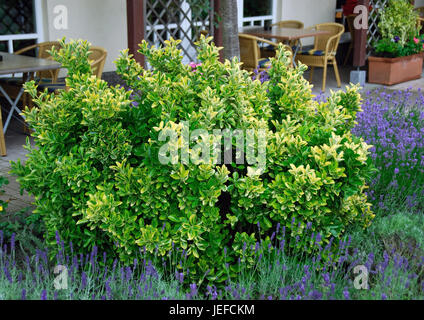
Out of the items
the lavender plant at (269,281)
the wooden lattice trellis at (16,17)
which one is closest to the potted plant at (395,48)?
the wooden lattice trellis at (16,17)

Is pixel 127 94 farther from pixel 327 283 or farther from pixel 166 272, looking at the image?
pixel 327 283

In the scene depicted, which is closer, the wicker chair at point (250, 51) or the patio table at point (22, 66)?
the patio table at point (22, 66)

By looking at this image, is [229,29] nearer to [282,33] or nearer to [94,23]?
[282,33]

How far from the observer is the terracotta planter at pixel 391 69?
9.85 metres

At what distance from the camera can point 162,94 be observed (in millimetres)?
3102

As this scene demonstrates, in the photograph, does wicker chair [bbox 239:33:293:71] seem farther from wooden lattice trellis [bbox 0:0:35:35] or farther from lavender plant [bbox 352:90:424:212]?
wooden lattice trellis [bbox 0:0:35:35]

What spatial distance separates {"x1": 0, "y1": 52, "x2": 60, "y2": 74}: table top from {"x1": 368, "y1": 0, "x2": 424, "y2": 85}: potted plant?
6.32 m

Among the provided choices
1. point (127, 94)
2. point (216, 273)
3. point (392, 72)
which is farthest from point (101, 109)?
point (392, 72)

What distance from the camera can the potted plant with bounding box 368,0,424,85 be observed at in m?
9.87

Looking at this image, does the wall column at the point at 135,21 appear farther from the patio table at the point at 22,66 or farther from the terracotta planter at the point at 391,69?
the terracotta planter at the point at 391,69

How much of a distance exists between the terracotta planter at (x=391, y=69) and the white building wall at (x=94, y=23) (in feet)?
15.0

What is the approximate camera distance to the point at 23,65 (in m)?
5.71

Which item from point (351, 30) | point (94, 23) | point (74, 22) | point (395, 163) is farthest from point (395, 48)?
point (395, 163)

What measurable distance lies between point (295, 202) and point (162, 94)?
0.96 meters
